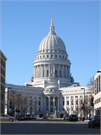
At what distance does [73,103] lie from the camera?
17575 centimetres

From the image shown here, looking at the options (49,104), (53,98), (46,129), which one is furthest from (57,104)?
(46,129)

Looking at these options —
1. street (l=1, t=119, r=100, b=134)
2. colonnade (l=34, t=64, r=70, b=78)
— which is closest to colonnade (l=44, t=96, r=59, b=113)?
colonnade (l=34, t=64, r=70, b=78)

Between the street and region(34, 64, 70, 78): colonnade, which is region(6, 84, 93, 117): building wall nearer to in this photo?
region(34, 64, 70, 78): colonnade

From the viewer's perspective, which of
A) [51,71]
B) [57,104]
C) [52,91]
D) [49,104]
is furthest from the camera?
[51,71]

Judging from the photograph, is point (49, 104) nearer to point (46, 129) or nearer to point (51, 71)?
point (51, 71)

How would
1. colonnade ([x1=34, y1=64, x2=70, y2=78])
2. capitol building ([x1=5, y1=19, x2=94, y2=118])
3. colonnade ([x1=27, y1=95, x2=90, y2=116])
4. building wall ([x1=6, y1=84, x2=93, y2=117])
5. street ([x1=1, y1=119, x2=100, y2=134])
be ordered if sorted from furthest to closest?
colonnade ([x1=34, y1=64, x2=70, y2=78]), colonnade ([x1=27, y1=95, x2=90, y2=116]), building wall ([x1=6, y1=84, x2=93, y2=117]), capitol building ([x1=5, y1=19, x2=94, y2=118]), street ([x1=1, y1=119, x2=100, y2=134])

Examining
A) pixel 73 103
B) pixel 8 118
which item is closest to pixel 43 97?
pixel 73 103

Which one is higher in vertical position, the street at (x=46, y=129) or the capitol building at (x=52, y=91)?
the capitol building at (x=52, y=91)

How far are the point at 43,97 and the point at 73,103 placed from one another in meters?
18.6

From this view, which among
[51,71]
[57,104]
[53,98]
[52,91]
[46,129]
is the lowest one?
[46,129]

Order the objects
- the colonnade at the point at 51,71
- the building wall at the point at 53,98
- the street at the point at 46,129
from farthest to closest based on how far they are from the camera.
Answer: the colonnade at the point at 51,71 → the building wall at the point at 53,98 → the street at the point at 46,129

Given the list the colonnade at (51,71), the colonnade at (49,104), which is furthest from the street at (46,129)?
the colonnade at (51,71)

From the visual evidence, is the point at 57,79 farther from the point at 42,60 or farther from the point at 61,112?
the point at 61,112

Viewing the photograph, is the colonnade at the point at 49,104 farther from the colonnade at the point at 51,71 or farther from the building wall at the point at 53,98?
the colonnade at the point at 51,71
